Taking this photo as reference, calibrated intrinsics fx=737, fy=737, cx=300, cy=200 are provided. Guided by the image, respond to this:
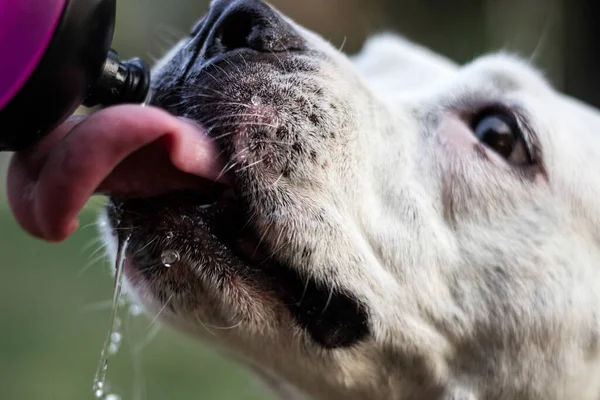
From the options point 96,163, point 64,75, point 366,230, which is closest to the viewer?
point 64,75

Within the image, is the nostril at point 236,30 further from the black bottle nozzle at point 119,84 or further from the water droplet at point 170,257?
the water droplet at point 170,257

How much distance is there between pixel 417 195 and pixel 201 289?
500 millimetres

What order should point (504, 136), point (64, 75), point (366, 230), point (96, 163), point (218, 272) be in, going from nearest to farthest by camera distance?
point (64, 75), point (96, 163), point (218, 272), point (366, 230), point (504, 136)

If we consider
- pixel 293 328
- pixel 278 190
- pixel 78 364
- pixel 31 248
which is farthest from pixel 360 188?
pixel 31 248

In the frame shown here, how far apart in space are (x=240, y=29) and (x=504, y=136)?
655 mm

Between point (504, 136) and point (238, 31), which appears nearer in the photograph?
point (238, 31)

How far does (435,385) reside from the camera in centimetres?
149

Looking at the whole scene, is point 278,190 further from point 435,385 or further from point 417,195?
point 435,385

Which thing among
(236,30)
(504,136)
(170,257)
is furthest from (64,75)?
(504,136)

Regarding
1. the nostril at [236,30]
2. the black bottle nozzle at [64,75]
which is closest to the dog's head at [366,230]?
the nostril at [236,30]

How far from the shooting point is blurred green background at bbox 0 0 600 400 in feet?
12.5

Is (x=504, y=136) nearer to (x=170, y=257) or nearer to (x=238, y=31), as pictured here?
(x=238, y=31)

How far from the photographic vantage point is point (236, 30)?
4.72ft

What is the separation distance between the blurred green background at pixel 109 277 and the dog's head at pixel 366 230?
1.17ft
